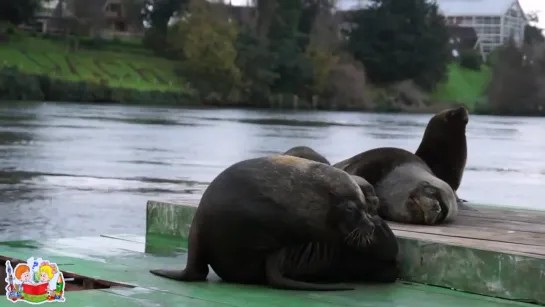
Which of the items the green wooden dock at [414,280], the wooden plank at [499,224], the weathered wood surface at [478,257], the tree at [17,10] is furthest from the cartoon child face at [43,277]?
the tree at [17,10]

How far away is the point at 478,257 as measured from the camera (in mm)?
5941

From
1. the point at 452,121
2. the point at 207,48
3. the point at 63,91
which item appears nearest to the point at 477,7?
the point at 207,48

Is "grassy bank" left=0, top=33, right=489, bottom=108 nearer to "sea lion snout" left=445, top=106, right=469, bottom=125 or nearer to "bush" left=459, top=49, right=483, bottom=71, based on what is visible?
"bush" left=459, top=49, right=483, bottom=71

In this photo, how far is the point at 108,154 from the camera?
2588 cm

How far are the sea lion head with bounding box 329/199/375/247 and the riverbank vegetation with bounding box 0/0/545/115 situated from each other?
79.4m

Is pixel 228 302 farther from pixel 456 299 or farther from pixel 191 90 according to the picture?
pixel 191 90

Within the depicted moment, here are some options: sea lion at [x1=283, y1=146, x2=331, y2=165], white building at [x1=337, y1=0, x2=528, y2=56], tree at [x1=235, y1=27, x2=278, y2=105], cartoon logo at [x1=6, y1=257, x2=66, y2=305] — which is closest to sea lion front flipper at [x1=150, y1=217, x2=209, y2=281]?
cartoon logo at [x1=6, y1=257, x2=66, y2=305]

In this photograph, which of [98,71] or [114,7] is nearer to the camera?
[98,71]

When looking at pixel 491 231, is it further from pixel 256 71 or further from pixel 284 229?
pixel 256 71

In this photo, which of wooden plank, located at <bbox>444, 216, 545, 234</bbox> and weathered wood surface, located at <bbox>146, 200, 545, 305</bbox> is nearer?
weathered wood surface, located at <bbox>146, 200, 545, 305</bbox>

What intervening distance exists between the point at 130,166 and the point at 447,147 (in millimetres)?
14945

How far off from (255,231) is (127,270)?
1.00 metres

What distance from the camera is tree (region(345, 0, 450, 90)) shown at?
341 feet

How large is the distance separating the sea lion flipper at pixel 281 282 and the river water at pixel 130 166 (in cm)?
302
